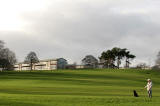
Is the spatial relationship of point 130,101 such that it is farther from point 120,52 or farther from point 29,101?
point 120,52

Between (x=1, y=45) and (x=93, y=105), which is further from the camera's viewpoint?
(x=1, y=45)

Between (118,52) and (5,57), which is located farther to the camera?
(118,52)

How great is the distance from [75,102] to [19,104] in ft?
18.4

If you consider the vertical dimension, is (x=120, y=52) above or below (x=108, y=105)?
above

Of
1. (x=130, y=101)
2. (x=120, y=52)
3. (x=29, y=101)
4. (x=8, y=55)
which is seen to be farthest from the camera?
(x=120, y=52)

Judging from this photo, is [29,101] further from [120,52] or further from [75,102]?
[120,52]

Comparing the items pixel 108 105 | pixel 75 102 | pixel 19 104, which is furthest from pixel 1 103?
pixel 108 105

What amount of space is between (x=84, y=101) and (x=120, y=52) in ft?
522

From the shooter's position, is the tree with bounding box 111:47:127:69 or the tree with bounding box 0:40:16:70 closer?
the tree with bounding box 0:40:16:70

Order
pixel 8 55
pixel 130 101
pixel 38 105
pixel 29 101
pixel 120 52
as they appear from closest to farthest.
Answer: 1. pixel 38 105
2. pixel 29 101
3. pixel 130 101
4. pixel 8 55
5. pixel 120 52

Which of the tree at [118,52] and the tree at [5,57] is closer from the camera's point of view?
the tree at [5,57]

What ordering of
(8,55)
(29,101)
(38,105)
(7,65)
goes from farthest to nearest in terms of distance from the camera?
(8,55) < (7,65) < (29,101) < (38,105)

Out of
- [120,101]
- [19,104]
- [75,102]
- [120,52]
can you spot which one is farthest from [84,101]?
[120,52]

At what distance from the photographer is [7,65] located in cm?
16088
